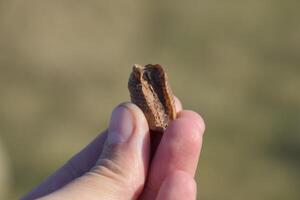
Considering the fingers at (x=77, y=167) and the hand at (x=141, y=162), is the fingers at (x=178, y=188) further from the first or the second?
the fingers at (x=77, y=167)

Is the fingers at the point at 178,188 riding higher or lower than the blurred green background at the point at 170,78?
higher

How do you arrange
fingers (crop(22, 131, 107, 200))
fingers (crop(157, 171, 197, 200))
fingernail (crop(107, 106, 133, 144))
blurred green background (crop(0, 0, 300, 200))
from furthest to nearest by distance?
1. blurred green background (crop(0, 0, 300, 200))
2. fingers (crop(22, 131, 107, 200))
3. fingernail (crop(107, 106, 133, 144))
4. fingers (crop(157, 171, 197, 200))

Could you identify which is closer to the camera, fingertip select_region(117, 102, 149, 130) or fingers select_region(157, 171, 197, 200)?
fingers select_region(157, 171, 197, 200)

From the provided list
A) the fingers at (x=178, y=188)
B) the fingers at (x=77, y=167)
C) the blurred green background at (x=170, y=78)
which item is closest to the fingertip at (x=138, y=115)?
the fingers at (x=178, y=188)

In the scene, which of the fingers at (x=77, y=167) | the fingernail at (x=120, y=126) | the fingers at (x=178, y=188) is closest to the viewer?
the fingers at (x=178, y=188)

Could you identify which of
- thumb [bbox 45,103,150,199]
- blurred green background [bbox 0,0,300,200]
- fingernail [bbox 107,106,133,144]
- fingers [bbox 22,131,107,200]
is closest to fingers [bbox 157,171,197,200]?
thumb [bbox 45,103,150,199]

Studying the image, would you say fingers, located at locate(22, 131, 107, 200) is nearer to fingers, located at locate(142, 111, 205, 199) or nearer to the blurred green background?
fingers, located at locate(142, 111, 205, 199)

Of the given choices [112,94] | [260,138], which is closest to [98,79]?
[112,94]

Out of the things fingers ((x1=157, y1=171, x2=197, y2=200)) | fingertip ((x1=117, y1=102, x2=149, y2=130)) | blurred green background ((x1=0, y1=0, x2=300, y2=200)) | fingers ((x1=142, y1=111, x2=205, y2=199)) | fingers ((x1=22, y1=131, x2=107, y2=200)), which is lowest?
blurred green background ((x1=0, y1=0, x2=300, y2=200))
